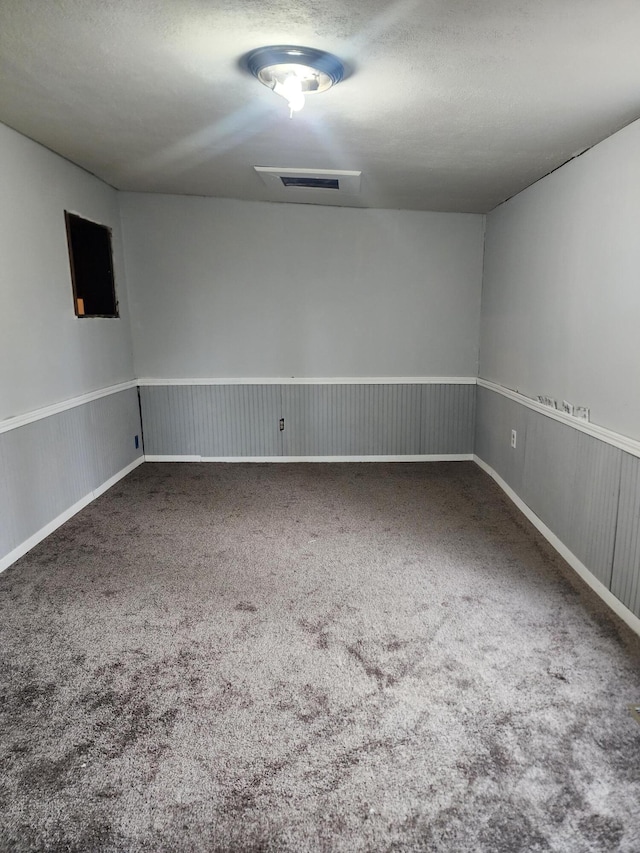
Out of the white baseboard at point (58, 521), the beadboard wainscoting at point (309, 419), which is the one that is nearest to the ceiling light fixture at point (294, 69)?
the white baseboard at point (58, 521)

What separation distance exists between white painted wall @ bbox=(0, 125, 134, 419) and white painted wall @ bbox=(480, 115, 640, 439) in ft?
10.1

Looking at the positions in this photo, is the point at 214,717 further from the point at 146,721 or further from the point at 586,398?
the point at 586,398

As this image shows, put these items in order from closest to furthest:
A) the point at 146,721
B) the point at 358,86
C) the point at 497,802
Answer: the point at 497,802, the point at 146,721, the point at 358,86

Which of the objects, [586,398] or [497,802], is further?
[586,398]

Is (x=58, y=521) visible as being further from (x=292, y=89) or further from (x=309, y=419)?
(x=292, y=89)

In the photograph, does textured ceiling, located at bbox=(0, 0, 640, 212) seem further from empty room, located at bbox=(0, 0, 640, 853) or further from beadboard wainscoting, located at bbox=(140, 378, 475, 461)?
beadboard wainscoting, located at bbox=(140, 378, 475, 461)

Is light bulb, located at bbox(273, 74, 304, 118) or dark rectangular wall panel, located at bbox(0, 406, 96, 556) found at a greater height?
light bulb, located at bbox(273, 74, 304, 118)

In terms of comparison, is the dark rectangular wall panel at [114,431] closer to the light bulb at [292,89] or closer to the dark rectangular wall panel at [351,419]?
the dark rectangular wall panel at [351,419]

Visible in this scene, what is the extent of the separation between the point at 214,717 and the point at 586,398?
7.69 feet

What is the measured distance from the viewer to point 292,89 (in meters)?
2.01

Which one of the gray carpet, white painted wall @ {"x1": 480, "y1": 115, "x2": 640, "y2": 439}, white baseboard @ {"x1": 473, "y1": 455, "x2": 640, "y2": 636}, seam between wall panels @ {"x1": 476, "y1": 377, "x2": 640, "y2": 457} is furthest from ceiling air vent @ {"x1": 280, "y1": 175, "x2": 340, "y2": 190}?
white baseboard @ {"x1": 473, "y1": 455, "x2": 640, "y2": 636}

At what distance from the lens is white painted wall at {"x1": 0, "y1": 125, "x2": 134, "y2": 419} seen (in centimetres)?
279

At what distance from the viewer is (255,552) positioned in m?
3.01

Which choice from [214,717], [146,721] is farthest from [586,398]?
[146,721]
